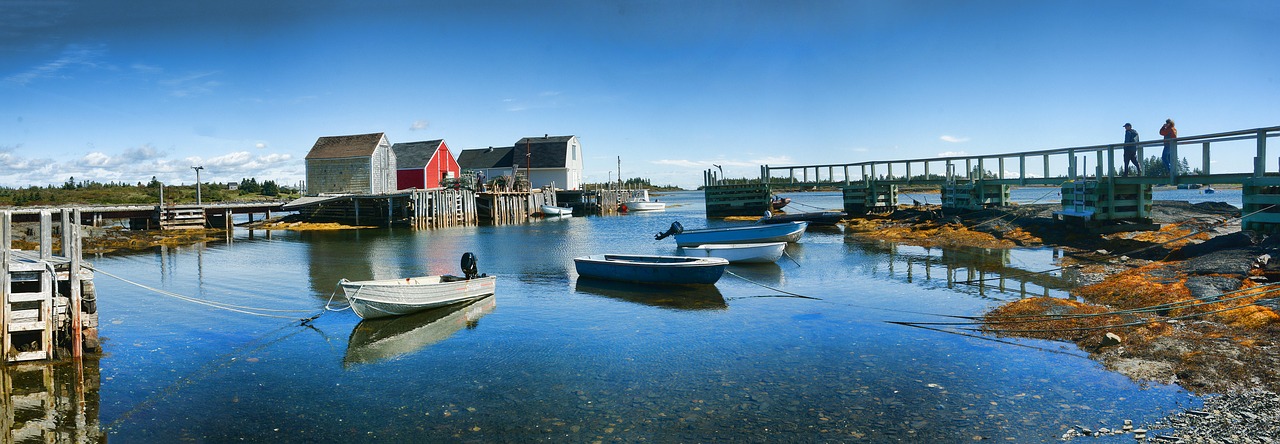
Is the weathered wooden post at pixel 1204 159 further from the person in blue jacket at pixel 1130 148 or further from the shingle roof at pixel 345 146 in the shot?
the shingle roof at pixel 345 146

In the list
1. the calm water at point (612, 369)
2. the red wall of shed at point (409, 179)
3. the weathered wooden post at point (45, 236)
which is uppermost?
the red wall of shed at point (409, 179)

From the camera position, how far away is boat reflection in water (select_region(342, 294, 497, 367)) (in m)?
12.3

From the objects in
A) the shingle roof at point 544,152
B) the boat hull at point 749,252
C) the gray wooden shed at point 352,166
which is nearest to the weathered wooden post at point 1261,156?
the boat hull at point 749,252

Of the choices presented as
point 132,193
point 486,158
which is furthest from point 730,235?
point 132,193

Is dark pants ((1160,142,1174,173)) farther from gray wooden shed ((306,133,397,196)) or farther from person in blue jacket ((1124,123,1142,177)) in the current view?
gray wooden shed ((306,133,397,196))

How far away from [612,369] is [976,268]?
14.2 m

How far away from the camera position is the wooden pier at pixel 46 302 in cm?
1085

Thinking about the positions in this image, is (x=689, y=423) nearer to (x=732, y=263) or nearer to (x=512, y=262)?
(x=732, y=263)

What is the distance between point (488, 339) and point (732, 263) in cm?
1220

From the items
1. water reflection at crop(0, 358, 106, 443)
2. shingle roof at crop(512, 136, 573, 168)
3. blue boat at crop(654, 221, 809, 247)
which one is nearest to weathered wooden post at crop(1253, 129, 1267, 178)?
blue boat at crop(654, 221, 809, 247)

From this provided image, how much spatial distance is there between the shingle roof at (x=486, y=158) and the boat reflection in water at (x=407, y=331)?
184 feet

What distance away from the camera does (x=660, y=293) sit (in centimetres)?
1819

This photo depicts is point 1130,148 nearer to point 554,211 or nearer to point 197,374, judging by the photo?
point 197,374

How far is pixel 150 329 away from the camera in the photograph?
14.0m
